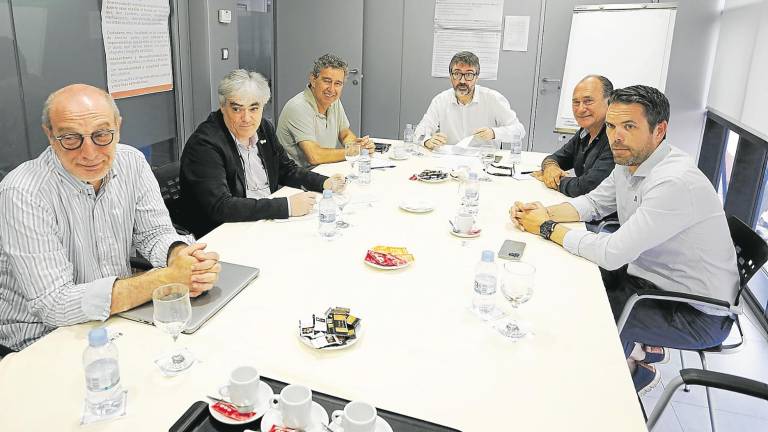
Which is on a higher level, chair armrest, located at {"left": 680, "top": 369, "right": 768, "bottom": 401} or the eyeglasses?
the eyeglasses

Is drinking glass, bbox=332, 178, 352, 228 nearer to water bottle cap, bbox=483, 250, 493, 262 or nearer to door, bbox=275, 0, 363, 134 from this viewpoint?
water bottle cap, bbox=483, 250, 493, 262

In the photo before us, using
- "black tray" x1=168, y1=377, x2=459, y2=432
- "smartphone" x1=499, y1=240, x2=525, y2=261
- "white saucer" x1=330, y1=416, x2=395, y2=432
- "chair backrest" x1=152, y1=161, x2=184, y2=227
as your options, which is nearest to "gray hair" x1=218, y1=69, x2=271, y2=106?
"chair backrest" x1=152, y1=161, x2=184, y2=227

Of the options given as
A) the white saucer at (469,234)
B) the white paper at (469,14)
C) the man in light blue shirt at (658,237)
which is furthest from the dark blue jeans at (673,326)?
the white paper at (469,14)

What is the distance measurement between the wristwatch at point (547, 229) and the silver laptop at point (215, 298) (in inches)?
46.0

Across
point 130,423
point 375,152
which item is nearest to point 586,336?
point 130,423

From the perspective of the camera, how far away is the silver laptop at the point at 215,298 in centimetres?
148

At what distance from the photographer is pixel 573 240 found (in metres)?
2.10

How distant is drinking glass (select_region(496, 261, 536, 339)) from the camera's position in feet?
4.98

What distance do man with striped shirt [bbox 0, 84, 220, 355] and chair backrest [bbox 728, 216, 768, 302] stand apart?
6.39 feet

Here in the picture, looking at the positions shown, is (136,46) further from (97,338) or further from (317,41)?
(97,338)

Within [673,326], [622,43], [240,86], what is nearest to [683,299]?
[673,326]

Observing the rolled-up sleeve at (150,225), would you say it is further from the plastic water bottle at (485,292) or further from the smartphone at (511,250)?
the smartphone at (511,250)

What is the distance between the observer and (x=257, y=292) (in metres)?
1.68

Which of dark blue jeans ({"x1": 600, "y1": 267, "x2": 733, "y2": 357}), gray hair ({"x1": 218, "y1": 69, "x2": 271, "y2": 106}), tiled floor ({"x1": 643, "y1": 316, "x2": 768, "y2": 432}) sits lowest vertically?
tiled floor ({"x1": 643, "y1": 316, "x2": 768, "y2": 432})
